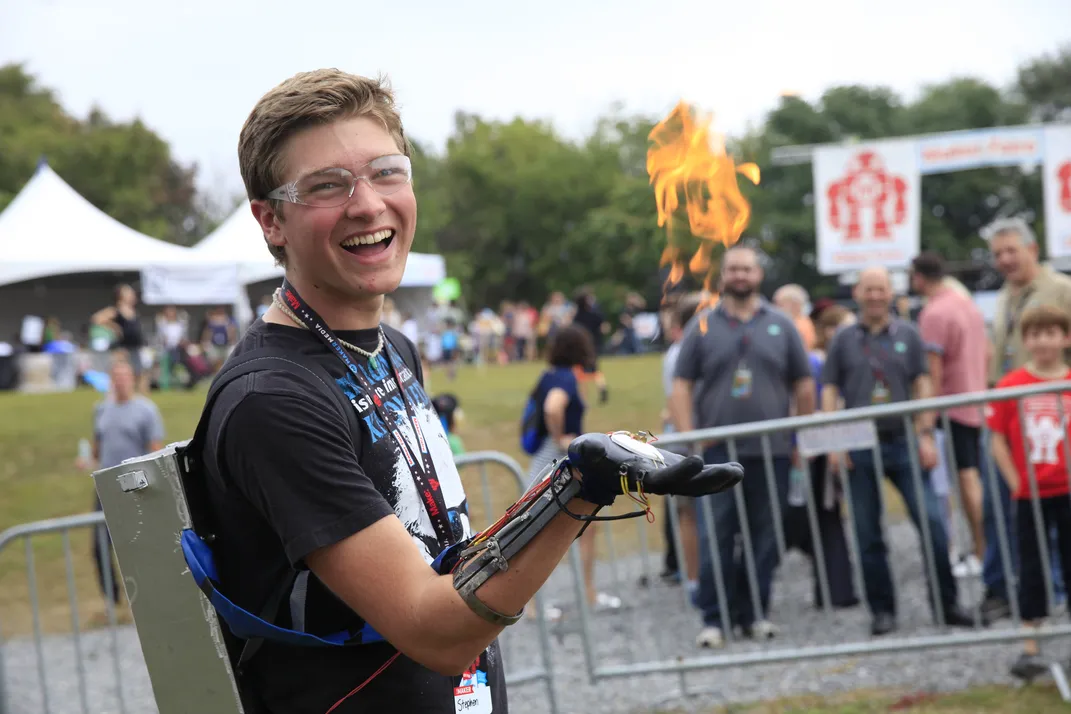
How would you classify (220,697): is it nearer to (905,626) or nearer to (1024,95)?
(905,626)

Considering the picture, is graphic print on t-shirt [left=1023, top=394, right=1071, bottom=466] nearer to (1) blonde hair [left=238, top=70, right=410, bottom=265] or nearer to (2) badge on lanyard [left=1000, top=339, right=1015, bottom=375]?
(2) badge on lanyard [left=1000, top=339, right=1015, bottom=375]

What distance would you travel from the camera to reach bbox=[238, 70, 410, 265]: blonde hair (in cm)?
189

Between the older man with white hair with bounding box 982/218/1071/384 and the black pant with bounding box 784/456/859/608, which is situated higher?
the older man with white hair with bounding box 982/218/1071/384

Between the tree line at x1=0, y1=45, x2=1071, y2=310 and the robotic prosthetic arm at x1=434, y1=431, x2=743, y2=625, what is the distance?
Answer: 31.1 metres

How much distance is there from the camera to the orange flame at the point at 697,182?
8.70 ft

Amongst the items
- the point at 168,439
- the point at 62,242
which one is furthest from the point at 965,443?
the point at 62,242

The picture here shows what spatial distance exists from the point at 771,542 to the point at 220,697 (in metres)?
4.67

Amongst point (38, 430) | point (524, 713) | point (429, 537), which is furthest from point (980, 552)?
point (38, 430)

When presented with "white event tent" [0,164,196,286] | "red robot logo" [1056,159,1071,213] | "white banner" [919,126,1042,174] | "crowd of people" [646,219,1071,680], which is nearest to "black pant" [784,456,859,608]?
"crowd of people" [646,219,1071,680]

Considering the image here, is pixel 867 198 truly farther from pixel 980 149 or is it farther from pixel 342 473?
pixel 342 473

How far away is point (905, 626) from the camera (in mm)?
6332

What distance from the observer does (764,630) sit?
593 cm

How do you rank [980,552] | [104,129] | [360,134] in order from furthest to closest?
[104,129] < [980,552] < [360,134]

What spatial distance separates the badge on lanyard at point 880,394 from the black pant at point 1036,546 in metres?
1.36
